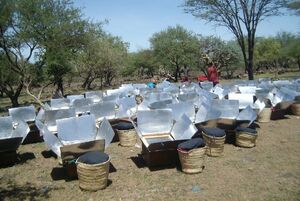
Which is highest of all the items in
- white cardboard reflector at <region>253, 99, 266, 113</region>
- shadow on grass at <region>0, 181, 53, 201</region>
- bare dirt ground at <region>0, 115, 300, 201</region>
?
white cardboard reflector at <region>253, 99, 266, 113</region>

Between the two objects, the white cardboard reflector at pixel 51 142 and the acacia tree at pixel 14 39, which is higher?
the acacia tree at pixel 14 39

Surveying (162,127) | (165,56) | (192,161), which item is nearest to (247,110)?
(162,127)

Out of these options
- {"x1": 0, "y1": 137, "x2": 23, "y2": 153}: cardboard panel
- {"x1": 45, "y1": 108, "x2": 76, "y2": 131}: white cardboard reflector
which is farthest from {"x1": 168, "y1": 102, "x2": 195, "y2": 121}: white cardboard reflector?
{"x1": 0, "y1": 137, "x2": 23, "y2": 153}: cardboard panel

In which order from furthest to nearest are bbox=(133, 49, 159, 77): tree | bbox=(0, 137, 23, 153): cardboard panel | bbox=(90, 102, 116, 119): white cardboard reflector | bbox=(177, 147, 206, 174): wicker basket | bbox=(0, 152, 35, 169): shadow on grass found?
bbox=(133, 49, 159, 77): tree → bbox=(90, 102, 116, 119): white cardboard reflector → bbox=(0, 152, 35, 169): shadow on grass → bbox=(0, 137, 23, 153): cardboard panel → bbox=(177, 147, 206, 174): wicker basket

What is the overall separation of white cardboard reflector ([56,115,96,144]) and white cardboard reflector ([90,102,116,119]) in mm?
2015

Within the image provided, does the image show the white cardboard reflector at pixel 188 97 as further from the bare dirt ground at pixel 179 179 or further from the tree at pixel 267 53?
the tree at pixel 267 53

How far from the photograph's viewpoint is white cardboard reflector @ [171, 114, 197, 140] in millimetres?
7094

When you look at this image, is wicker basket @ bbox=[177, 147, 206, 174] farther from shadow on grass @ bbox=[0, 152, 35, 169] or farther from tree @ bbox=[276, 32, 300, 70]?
tree @ bbox=[276, 32, 300, 70]

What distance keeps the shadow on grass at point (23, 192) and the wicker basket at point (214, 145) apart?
3.40m

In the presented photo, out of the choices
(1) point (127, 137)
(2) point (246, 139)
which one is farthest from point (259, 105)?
(1) point (127, 137)

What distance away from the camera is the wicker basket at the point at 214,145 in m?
7.27

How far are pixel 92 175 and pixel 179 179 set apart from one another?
1623 mm

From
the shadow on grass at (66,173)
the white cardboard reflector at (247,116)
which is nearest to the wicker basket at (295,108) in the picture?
the white cardboard reflector at (247,116)

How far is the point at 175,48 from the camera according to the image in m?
37.9
